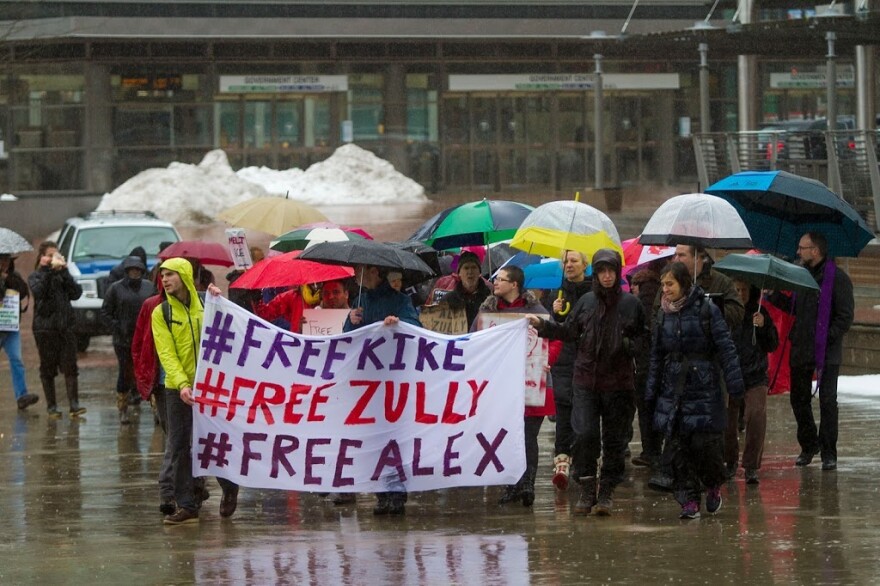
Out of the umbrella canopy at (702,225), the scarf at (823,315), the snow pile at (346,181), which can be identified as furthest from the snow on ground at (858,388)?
the snow pile at (346,181)

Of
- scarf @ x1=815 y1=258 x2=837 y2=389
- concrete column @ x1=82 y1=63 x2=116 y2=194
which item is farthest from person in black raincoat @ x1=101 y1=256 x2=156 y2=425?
concrete column @ x1=82 y1=63 x2=116 y2=194

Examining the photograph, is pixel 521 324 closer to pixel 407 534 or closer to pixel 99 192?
pixel 407 534

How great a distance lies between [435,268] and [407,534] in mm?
3928

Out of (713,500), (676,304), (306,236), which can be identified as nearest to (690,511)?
(713,500)

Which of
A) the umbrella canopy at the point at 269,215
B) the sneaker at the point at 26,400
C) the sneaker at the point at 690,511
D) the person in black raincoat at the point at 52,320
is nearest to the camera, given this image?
the sneaker at the point at 690,511

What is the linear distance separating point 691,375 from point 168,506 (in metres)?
3.41

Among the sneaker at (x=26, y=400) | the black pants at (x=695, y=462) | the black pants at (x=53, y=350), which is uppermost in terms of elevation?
the black pants at (x=53, y=350)

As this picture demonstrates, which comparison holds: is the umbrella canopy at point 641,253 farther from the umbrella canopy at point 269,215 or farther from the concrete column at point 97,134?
the concrete column at point 97,134

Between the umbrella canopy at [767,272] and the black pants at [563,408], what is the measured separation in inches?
50.8

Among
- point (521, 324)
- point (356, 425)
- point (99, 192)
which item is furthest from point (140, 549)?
point (99, 192)

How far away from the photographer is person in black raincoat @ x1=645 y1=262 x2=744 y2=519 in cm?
942

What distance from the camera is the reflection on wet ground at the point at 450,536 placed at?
27.1 feet

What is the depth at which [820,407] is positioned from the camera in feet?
37.6

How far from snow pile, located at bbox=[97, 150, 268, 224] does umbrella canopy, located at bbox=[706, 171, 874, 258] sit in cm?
2448
